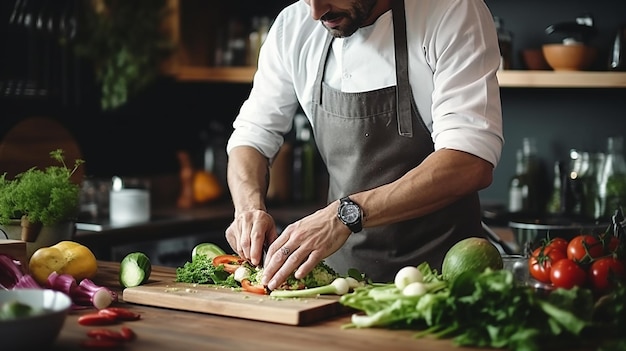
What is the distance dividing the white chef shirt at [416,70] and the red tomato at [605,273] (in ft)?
1.60

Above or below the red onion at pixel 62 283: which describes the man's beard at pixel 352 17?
above

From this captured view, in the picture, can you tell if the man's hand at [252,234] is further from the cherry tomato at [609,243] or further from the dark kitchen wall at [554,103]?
the dark kitchen wall at [554,103]

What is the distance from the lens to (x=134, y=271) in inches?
91.5

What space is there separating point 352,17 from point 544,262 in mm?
969

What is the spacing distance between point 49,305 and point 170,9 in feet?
8.80

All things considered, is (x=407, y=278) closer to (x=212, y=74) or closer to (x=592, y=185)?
(x=592, y=185)

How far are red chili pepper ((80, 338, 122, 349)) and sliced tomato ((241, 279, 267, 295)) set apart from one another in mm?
424

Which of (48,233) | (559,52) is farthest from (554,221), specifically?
(48,233)

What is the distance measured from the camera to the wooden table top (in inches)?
71.1

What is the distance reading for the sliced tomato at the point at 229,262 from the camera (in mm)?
2342

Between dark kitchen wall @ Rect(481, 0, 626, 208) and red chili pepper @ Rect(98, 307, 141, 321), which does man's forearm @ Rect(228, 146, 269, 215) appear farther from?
dark kitchen wall @ Rect(481, 0, 626, 208)

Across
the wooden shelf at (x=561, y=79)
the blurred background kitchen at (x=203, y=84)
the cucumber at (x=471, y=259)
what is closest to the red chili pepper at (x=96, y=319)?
the cucumber at (x=471, y=259)

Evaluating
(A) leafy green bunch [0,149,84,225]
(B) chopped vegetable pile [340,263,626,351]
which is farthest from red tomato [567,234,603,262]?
A: (A) leafy green bunch [0,149,84,225]

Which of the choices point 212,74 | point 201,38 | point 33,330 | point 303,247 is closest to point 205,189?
point 212,74
